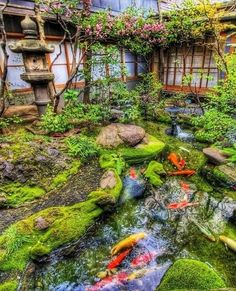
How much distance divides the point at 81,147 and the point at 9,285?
14.2 feet

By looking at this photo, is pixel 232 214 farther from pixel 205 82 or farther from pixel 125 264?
pixel 205 82

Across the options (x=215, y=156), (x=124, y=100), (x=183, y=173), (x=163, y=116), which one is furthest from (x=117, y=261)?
(x=163, y=116)

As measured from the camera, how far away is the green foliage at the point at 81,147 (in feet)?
22.9

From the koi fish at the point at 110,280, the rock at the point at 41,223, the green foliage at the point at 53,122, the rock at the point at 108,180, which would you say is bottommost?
the koi fish at the point at 110,280

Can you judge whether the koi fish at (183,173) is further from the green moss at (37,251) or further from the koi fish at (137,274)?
the green moss at (37,251)

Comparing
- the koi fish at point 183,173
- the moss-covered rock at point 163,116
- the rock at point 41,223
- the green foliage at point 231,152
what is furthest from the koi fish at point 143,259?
the moss-covered rock at point 163,116

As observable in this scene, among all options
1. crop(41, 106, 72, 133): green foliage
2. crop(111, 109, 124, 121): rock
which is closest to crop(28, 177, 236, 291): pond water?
crop(41, 106, 72, 133): green foliage

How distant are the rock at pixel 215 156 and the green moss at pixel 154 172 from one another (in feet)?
5.41

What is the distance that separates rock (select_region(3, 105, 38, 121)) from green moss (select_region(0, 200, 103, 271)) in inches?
203

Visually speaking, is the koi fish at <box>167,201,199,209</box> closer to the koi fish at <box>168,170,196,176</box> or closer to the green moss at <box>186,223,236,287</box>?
the green moss at <box>186,223,236,287</box>

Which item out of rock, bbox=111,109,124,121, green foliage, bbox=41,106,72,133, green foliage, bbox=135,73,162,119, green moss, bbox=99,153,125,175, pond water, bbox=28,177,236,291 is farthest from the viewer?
green foliage, bbox=135,73,162,119

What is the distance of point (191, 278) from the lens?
299 cm

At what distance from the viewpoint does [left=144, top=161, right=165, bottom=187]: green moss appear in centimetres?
648

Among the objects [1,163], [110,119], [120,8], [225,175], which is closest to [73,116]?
[110,119]
